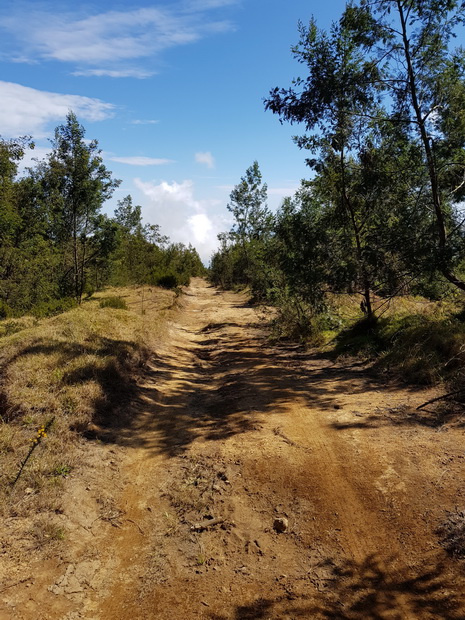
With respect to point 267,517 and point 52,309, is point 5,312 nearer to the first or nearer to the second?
point 52,309

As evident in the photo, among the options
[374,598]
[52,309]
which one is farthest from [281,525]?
[52,309]

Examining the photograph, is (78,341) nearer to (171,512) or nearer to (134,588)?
(171,512)

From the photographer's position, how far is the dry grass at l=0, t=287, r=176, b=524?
5.27m

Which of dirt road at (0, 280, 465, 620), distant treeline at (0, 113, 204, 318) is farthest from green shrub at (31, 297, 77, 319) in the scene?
dirt road at (0, 280, 465, 620)

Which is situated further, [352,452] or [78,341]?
[78,341]

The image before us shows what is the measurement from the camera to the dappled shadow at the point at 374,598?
→ 3.45 metres

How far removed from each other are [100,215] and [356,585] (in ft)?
87.6

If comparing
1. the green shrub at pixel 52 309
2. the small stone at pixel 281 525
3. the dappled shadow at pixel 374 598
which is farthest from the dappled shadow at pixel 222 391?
the green shrub at pixel 52 309

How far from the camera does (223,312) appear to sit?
86.2 ft

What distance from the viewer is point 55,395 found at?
293 inches

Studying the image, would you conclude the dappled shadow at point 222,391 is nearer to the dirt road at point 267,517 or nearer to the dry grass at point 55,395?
the dirt road at point 267,517

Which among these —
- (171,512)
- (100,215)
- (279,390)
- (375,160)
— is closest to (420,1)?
(375,160)

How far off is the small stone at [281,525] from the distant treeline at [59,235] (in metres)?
16.6

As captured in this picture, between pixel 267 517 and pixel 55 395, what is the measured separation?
4765 mm
